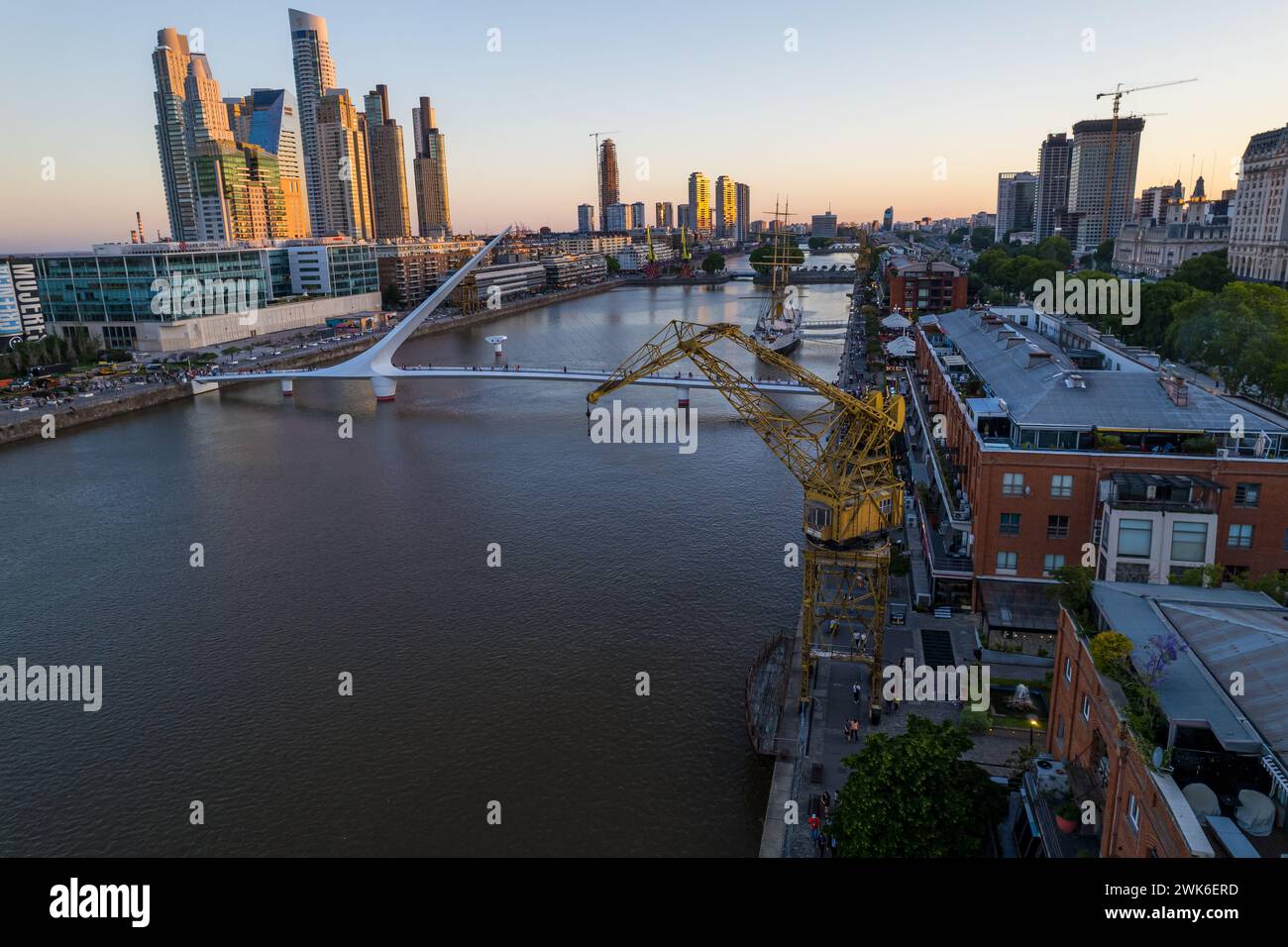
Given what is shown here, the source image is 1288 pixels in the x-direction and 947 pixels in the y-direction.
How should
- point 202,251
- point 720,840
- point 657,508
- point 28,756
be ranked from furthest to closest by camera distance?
point 202,251 < point 657,508 < point 28,756 < point 720,840

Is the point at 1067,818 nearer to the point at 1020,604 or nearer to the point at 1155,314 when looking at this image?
the point at 1020,604

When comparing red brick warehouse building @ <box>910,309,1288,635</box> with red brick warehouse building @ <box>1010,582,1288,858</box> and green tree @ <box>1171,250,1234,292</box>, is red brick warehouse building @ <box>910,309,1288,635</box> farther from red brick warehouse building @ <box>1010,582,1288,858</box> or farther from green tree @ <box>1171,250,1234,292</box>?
green tree @ <box>1171,250,1234,292</box>

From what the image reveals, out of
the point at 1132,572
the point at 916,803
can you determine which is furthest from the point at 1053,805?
the point at 1132,572

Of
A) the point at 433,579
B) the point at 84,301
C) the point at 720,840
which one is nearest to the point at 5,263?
the point at 84,301

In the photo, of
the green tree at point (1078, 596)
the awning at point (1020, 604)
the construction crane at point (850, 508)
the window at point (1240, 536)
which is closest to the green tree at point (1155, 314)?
the window at point (1240, 536)

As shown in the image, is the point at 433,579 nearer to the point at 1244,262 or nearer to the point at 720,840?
A: the point at 720,840

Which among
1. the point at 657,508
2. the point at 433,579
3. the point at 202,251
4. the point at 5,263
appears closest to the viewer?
the point at 433,579

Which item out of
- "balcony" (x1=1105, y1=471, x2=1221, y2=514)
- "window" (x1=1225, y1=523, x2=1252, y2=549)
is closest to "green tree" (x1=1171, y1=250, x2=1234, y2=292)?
"window" (x1=1225, y1=523, x2=1252, y2=549)
